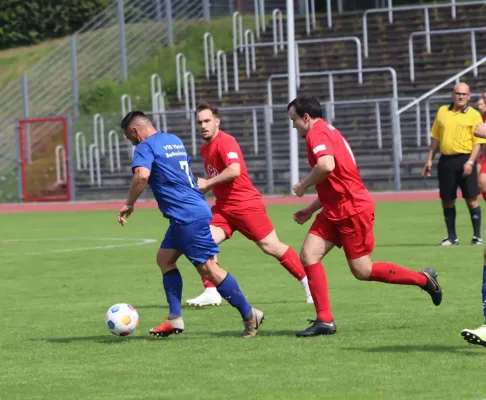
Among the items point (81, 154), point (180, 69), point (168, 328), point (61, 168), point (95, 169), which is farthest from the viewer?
point (180, 69)

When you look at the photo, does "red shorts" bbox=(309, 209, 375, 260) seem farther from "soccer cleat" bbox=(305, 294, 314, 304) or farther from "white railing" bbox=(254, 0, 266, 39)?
"white railing" bbox=(254, 0, 266, 39)

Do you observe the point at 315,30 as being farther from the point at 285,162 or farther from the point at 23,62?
the point at 23,62

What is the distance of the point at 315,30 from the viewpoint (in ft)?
131

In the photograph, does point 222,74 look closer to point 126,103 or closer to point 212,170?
point 126,103

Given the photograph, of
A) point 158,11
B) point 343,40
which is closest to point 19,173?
point 158,11

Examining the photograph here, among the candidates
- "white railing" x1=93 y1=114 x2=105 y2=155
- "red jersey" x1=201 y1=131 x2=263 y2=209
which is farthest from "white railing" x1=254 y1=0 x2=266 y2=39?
"red jersey" x1=201 y1=131 x2=263 y2=209

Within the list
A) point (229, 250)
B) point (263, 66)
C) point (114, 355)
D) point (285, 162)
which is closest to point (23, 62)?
point (263, 66)

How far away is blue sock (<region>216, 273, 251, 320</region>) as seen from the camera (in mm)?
10078

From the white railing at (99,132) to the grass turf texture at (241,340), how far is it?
17370 millimetres

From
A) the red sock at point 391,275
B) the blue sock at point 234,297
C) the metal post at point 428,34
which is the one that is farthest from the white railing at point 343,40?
the blue sock at point 234,297

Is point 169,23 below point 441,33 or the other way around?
the other way around

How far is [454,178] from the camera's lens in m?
17.5

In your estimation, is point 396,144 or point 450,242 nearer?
point 450,242

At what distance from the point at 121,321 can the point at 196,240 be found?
0.85 m
